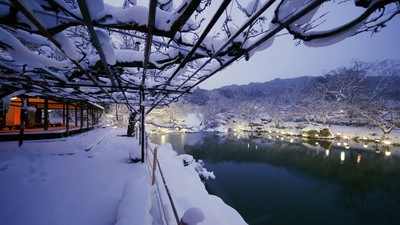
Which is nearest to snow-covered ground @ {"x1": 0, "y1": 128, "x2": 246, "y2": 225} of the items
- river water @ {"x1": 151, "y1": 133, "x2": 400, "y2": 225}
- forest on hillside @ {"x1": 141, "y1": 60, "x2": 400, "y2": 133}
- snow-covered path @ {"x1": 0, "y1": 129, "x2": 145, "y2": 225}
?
snow-covered path @ {"x1": 0, "y1": 129, "x2": 145, "y2": 225}

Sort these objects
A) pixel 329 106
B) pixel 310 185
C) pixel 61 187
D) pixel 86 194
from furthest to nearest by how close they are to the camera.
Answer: pixel 329 106, pixel 310 185, pixel 61 187, pixel 86 194

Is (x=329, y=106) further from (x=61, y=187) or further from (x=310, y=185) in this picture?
(x=61, y=187)

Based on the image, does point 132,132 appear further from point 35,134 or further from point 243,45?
point 243,45

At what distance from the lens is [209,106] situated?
220 ft

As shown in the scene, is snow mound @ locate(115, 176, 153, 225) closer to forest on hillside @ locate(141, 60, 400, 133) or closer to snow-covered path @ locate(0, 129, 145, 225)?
snow-covered path @ locate(0, 129, 145, 225)

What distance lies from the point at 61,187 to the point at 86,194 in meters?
1.05

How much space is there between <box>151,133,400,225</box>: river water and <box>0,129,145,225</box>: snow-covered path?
28.0 feet

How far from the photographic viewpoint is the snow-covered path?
391cm

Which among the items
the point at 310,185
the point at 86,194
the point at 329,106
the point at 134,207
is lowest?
the point at 310,185

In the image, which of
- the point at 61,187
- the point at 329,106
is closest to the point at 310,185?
the point at 61,187

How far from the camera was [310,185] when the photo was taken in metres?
15.6

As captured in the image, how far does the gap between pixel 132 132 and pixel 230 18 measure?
1733 cm

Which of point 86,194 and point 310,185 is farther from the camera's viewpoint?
point 310,185

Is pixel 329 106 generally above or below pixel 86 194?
above
